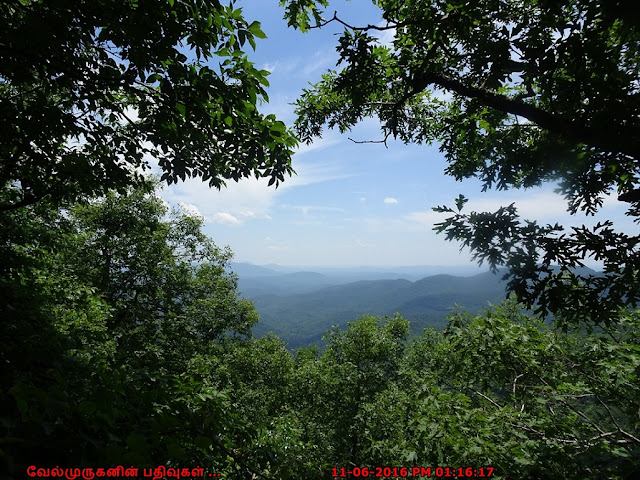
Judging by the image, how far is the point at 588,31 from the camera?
3736mm

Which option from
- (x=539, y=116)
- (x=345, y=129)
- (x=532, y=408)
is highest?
(x=345, y=129)

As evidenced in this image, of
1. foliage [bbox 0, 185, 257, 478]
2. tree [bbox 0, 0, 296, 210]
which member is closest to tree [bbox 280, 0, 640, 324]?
tree [bbox 0, 0, 296, 210]

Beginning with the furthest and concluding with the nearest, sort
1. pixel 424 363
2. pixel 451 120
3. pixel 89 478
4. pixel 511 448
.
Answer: pixel 424 363
pixel 451 120
pixel 511 448
pixel 89 478

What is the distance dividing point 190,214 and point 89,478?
26.3 m

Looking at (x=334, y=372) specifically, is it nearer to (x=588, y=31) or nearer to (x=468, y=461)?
(x=468, y=461)

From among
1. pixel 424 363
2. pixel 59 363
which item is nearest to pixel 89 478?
pixel 59 363

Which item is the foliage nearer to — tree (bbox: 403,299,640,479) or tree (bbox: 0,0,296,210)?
tree (bbox: 0,0,296,210)

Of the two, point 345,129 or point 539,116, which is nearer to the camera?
point 539,116

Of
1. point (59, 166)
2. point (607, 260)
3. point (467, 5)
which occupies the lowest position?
point (607, 260)

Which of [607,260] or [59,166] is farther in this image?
[59,166]

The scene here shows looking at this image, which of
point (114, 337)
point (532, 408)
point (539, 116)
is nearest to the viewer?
point (539, 116)

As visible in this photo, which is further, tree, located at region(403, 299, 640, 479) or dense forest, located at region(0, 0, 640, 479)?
tree, located at region(403, 299, 640, 479)

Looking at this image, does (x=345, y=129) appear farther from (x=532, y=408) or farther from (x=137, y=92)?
(x=532, y=408)

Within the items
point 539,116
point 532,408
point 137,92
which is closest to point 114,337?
point 137,92
